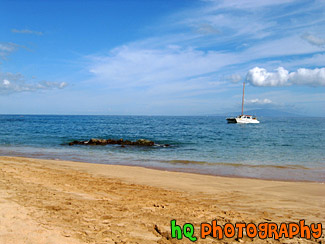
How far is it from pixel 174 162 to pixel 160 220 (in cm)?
1221

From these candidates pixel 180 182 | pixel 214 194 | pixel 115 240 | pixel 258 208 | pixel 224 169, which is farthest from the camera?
pixel 224 169

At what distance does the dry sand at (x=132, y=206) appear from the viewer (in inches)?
207

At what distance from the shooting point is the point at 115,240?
4996 millimetres

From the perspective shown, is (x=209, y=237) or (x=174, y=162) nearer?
(x=209, y=237)

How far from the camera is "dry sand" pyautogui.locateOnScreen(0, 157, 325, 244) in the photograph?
527 cm


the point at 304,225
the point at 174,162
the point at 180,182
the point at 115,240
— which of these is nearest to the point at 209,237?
the point at 115,240

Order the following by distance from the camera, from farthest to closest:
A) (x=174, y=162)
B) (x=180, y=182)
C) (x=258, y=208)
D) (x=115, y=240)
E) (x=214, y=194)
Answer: (x=174, y=162), (x=180, y=182), (x=214, y=194), (x=258, y=208), (x=115, y=240)

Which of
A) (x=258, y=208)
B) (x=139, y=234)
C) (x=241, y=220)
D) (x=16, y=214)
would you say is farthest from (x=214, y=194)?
(x=16, y=214)

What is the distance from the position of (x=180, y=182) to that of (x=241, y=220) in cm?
513

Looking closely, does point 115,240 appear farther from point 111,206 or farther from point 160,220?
point 111,206

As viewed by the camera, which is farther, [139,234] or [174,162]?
[174,162]

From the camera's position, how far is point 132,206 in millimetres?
7270

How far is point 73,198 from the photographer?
7.72 meters

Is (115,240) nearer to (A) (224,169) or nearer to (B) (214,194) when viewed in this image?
(B) (214,194)
